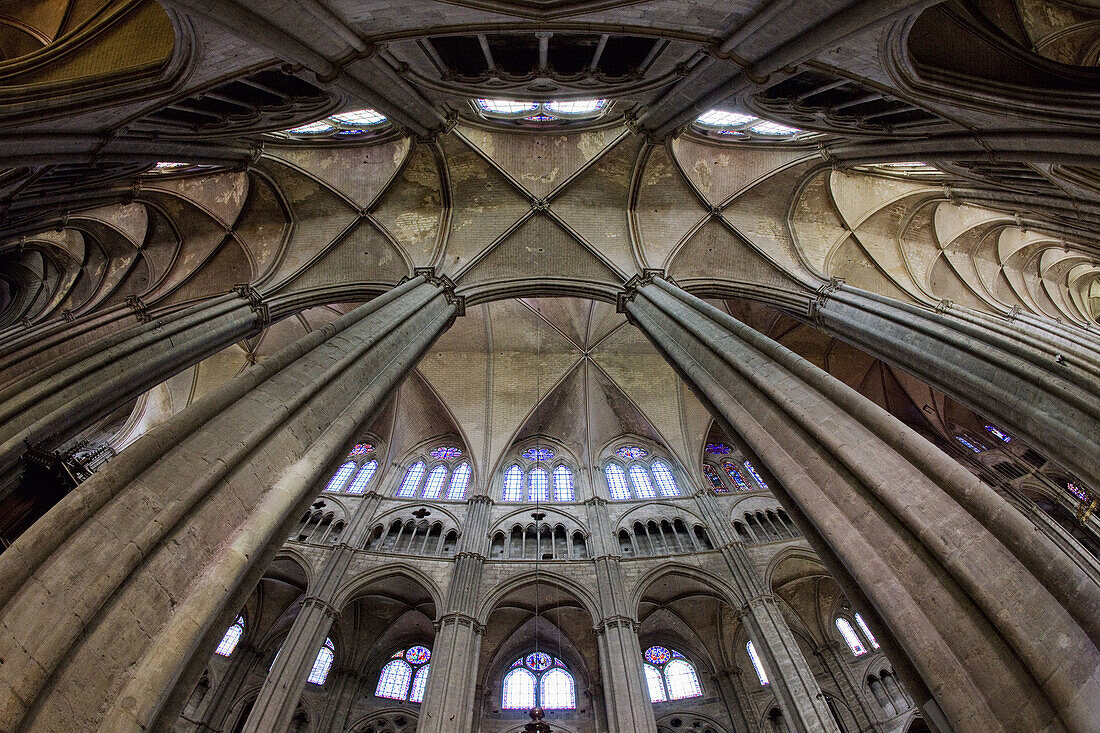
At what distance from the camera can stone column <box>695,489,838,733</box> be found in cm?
953

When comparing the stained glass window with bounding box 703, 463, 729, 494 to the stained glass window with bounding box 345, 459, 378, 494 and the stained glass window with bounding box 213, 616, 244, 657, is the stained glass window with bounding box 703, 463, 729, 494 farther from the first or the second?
the stained glass window with bounding box 213, 616, 244, 657

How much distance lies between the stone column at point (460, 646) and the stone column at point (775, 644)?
6232mm

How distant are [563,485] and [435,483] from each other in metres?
4.53

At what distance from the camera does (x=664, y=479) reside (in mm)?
18547

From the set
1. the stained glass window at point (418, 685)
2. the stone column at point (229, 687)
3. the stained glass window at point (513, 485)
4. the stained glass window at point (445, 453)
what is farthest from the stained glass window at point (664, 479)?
the stone column at point (229, 687)

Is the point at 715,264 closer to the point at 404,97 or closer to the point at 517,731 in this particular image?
the point at 404,97

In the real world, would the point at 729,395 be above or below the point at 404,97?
below

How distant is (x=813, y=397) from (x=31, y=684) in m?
7.44

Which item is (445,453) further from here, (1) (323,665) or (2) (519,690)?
(2) (519,690)

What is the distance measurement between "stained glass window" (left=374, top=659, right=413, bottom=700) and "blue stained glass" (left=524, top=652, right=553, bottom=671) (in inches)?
141

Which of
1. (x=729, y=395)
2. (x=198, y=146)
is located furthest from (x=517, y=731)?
(x=198, y=146)

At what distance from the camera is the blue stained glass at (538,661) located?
15.6m

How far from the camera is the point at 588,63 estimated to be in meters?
8.95

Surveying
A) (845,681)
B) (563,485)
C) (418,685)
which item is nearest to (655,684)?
(845,681)
